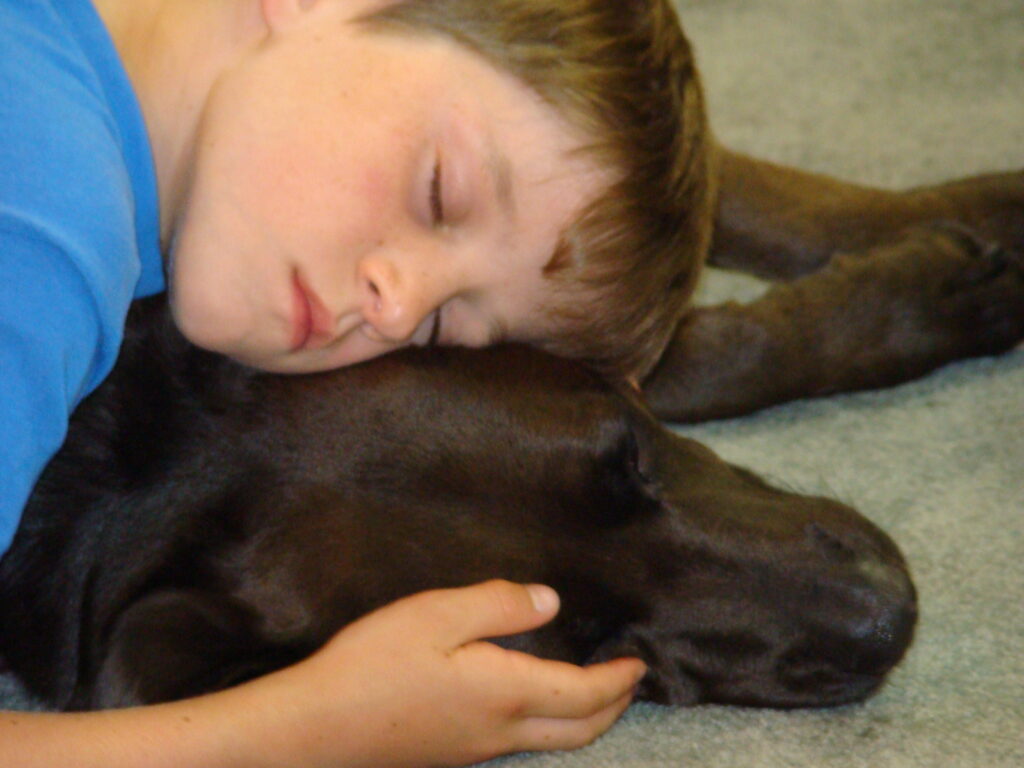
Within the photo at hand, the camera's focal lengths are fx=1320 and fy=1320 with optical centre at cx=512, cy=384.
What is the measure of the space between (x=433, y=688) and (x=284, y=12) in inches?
29.7

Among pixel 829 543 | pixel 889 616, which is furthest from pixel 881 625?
pixel 829 543

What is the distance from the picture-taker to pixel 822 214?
2113 mm

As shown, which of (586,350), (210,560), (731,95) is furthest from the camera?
(731,95)

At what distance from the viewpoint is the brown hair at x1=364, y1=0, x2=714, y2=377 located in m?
1.46

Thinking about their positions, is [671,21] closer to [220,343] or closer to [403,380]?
[403,380]

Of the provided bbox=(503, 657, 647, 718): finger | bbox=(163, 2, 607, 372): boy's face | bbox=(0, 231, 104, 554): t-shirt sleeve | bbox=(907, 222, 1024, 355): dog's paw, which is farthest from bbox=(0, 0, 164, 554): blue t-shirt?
bbox=(907, 222, 1024, 355): dog's paw

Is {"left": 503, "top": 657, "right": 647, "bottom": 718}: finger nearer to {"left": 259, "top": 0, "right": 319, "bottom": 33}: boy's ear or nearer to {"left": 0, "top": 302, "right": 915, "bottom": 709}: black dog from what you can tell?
{"left": 0, "top": 302, "right": 915, "bottom": 709}: black dog

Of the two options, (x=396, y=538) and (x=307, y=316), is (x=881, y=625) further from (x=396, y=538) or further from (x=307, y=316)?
(x=307, y=316)

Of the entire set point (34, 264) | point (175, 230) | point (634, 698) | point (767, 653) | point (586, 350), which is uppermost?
point (34, 264)

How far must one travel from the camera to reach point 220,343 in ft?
4.75

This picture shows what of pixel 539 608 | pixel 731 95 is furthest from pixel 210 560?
pixel 731 95

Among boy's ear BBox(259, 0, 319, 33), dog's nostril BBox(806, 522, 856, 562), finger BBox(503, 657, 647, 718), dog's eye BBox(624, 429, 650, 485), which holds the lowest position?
finger BBox(503, 657, 647, 718)

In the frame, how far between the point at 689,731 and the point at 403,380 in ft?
1.60

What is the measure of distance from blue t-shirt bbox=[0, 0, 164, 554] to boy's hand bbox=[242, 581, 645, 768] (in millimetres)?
320
